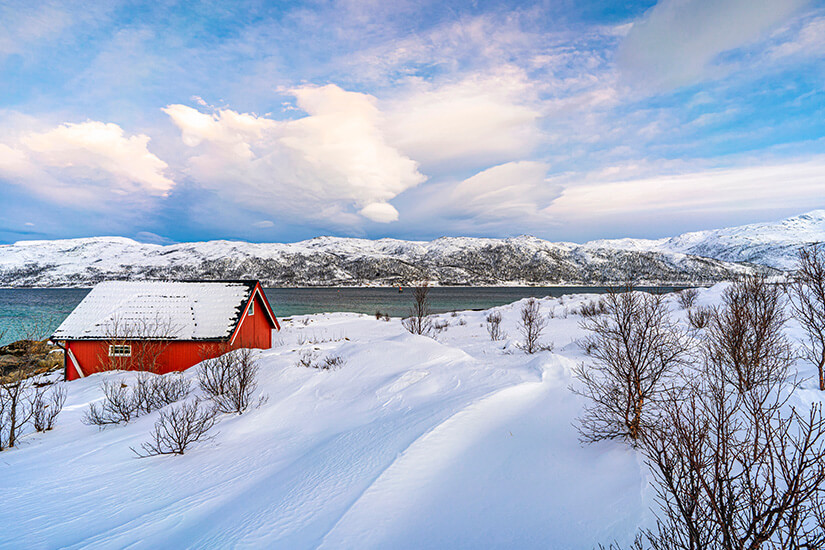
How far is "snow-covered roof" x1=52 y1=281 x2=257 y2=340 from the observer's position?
54.0ft

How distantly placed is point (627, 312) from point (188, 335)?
1772 cm

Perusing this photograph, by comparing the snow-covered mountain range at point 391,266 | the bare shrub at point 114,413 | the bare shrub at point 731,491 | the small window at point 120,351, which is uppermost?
the snow-covered mountain range at point 391,266

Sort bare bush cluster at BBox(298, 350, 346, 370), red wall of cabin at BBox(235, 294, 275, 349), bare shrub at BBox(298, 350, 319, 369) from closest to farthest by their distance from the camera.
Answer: bare bush cluster at BBox(298, 350, 346, 370)
bare shrub at BBox(298, 350, 319, 369)
red wall of cabin at BBox(235, 294, 275, 349)

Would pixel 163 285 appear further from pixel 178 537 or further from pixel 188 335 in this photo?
pixel 178 537

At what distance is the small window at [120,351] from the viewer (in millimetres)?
16281

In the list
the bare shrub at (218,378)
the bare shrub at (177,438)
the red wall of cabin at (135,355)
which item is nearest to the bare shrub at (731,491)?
the bare shrub at (177,438)

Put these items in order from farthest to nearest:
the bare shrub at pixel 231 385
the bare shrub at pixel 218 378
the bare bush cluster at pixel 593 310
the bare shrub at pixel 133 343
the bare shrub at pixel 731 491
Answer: the bare bush cluster at pixel 593 310
the bare shrub at pixel 133 343
the bare shrub at pixel 218 378
the bare shrub at pixel 231 385
the bare shrub at pixel 731 491

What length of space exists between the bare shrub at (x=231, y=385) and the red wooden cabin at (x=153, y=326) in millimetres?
5932

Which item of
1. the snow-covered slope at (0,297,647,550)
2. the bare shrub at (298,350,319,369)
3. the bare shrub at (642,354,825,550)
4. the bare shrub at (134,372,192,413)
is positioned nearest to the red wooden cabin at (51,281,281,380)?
the bare shrub at (298,350,319,369)

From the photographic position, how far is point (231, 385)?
8.48m

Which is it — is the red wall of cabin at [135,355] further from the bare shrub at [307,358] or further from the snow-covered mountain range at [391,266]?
the snow-covered mountain range at [391,266]

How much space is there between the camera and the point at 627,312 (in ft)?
19.9

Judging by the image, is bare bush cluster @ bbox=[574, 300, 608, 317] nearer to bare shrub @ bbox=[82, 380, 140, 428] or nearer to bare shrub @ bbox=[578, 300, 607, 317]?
bare shrub @ bbox=[578, 300, 607, 317]

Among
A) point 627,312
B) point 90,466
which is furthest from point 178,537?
point 627,312
